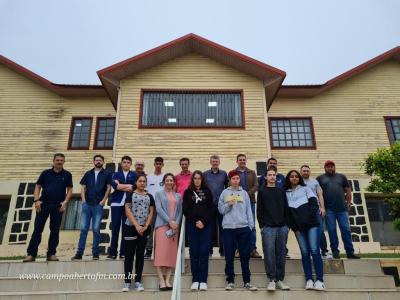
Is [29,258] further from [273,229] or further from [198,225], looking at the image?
[273,229]

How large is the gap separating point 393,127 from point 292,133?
3980 millimetres

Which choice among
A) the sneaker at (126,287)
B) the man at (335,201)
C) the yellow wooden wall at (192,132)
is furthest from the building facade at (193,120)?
the sneaker at (126,287)

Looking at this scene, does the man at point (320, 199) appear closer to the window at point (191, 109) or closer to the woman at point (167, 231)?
the woman at point (167, 231)

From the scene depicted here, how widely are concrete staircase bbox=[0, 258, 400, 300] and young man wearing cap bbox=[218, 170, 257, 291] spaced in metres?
0.25

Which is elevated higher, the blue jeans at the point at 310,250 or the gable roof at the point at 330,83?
the gable roof at the point at 330,83

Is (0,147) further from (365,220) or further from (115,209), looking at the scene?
(365,220)

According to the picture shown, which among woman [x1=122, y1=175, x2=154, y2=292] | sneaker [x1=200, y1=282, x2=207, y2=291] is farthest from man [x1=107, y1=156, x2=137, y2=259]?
sneaker [x1=200, y1=282, x2=207, y2=291]

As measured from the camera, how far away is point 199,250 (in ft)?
16.9

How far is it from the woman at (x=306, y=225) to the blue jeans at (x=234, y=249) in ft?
2.70

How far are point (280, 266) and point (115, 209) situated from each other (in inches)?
Result: 129

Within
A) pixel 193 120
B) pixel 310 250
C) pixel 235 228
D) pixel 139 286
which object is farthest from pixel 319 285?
pixel 193 120

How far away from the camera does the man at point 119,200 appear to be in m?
6.33

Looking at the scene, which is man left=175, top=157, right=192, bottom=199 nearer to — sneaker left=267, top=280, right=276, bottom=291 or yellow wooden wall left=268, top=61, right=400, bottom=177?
sneaker left=267, top=280, right=276, bottom=291

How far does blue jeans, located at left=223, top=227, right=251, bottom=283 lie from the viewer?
199 inches
